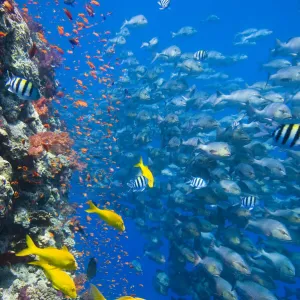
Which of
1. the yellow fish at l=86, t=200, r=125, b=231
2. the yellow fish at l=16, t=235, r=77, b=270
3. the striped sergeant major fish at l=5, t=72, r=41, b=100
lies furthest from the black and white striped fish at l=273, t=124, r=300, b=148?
the striped sergeant major fish at l=5, t=72, r=41, b=100

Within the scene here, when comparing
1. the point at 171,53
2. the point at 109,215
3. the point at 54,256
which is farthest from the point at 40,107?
the point at 171,53

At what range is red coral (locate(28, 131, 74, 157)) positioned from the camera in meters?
4.44

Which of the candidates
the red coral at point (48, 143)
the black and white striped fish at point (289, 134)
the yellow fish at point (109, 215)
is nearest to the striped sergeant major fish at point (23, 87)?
the red coral at point (48, 143)

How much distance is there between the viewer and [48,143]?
5285 millimetres

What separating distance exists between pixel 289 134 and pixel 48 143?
3983mm

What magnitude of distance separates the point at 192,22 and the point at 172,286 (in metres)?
73.4

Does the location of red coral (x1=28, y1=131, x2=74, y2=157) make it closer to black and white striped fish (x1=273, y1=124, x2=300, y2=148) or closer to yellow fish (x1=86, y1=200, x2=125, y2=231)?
yellow fish (x1=86, y1=200, x2=125, y2=231)

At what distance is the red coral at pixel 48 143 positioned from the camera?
4.44m

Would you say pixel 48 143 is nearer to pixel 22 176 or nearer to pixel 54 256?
pixel 22 176

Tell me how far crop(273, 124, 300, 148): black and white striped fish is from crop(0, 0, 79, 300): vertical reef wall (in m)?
3.56

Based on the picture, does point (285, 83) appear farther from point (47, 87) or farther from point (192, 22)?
point (192, 22)

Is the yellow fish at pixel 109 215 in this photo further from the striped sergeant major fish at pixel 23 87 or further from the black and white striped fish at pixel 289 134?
the black and white striped fish at pixel 289 134

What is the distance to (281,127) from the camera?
4.25 meters

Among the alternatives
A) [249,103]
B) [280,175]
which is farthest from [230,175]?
[249,103]
